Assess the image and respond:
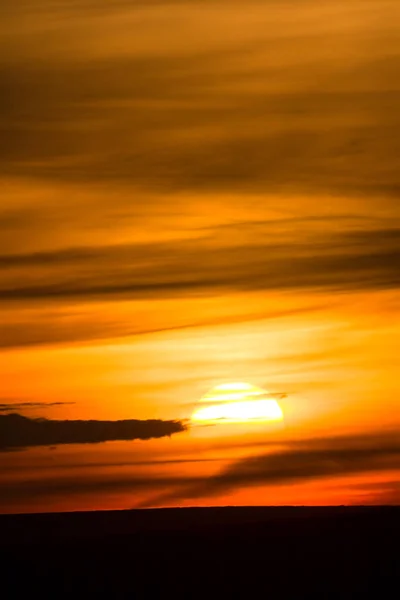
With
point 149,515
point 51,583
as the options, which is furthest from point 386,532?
point 149,515

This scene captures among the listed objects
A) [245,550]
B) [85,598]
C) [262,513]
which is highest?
[262,513]

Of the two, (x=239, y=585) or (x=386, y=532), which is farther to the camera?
(x=386, y=532)

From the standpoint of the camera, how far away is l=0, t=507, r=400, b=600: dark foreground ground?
17.9m

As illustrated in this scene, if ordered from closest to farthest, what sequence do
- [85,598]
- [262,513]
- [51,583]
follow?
1. [85,598]
2. [51,583]
3. [262,513]

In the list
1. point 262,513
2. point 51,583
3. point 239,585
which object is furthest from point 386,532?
point 262,513

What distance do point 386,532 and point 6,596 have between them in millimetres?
7610

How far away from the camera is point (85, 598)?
17578 millimetres

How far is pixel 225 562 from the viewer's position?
20.4 m

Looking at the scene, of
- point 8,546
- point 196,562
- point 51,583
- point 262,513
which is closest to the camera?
point 51,583

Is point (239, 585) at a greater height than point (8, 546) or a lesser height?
lesser

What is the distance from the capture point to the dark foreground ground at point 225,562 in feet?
58.9

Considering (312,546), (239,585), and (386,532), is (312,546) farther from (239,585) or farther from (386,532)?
(239,585)

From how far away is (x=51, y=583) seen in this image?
61.6ft

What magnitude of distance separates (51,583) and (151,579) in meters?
1.46
